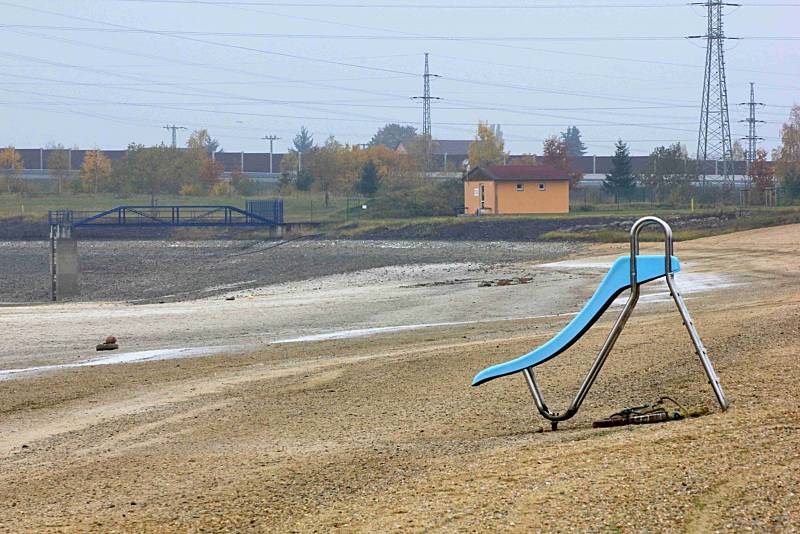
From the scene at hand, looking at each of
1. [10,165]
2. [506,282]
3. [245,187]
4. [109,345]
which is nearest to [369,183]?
[245,187]

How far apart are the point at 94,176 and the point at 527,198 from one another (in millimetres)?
48273

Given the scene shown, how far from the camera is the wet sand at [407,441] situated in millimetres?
6191

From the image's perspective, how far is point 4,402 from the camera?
41.5 ft

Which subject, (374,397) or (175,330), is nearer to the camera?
(374,397)

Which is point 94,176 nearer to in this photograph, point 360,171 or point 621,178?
point 360,171

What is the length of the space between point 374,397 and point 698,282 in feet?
59.0

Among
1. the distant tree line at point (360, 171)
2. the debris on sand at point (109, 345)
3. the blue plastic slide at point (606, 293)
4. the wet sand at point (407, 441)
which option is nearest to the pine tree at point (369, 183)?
the distant tree line at point (360, 171)

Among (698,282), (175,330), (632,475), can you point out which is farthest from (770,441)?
(698,282)

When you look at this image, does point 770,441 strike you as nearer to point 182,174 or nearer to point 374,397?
point 374,397

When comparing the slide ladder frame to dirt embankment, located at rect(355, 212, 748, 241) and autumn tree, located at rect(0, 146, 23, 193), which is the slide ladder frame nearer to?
dirt embankment, located at rect(355, 212, 748, 241)

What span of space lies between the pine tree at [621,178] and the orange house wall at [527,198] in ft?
37.1

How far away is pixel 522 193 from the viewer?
7075cm

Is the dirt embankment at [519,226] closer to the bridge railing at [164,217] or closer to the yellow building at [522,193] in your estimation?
the yellow building at [522,193]

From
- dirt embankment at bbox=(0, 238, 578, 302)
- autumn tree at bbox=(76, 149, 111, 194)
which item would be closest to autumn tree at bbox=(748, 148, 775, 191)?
dirt embankment at bbox=(0, 238, 578, 302)
